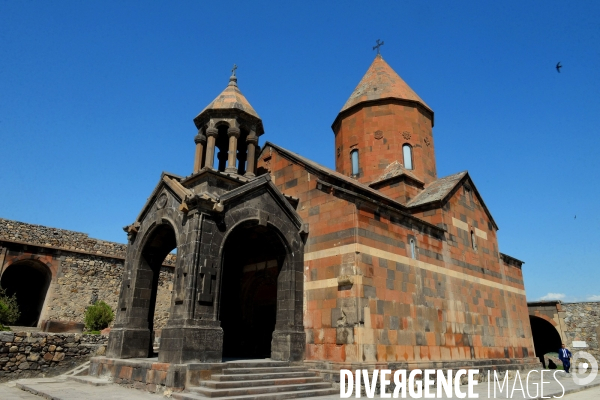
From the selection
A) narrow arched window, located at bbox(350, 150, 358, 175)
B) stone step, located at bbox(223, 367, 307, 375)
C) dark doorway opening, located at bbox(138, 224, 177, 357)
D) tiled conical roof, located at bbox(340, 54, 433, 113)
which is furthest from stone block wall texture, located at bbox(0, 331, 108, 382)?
tiled conical roof, located at bbox(340, 54, 433, 113)

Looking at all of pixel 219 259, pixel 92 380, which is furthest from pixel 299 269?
pixel 92 380

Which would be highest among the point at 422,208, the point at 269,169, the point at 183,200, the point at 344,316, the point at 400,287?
the point at 269,169

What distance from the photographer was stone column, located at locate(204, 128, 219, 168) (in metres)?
11.7

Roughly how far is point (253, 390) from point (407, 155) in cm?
1207

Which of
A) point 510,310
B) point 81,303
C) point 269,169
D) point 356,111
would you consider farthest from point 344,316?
point 81,303

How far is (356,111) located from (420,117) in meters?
2.81

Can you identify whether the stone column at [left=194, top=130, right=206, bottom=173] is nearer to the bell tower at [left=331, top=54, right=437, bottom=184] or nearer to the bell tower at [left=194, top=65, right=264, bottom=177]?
the bell tower at [left=194, top=65, right=264, bottom=177]

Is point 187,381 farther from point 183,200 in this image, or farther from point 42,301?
point 42,301

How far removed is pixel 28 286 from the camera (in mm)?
18031

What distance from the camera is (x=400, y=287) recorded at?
34.9 ft

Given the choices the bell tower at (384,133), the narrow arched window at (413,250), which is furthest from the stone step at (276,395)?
the bell tower at (384,133)

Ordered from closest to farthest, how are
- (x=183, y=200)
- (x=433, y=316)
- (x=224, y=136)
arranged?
(x=183, y=200)
(x=433, y=316)
(x=224, y=136)

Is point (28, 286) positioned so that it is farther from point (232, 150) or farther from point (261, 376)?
point (261, 376)

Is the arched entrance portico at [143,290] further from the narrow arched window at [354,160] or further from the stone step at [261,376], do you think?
the narrow arched window at [354,160]
